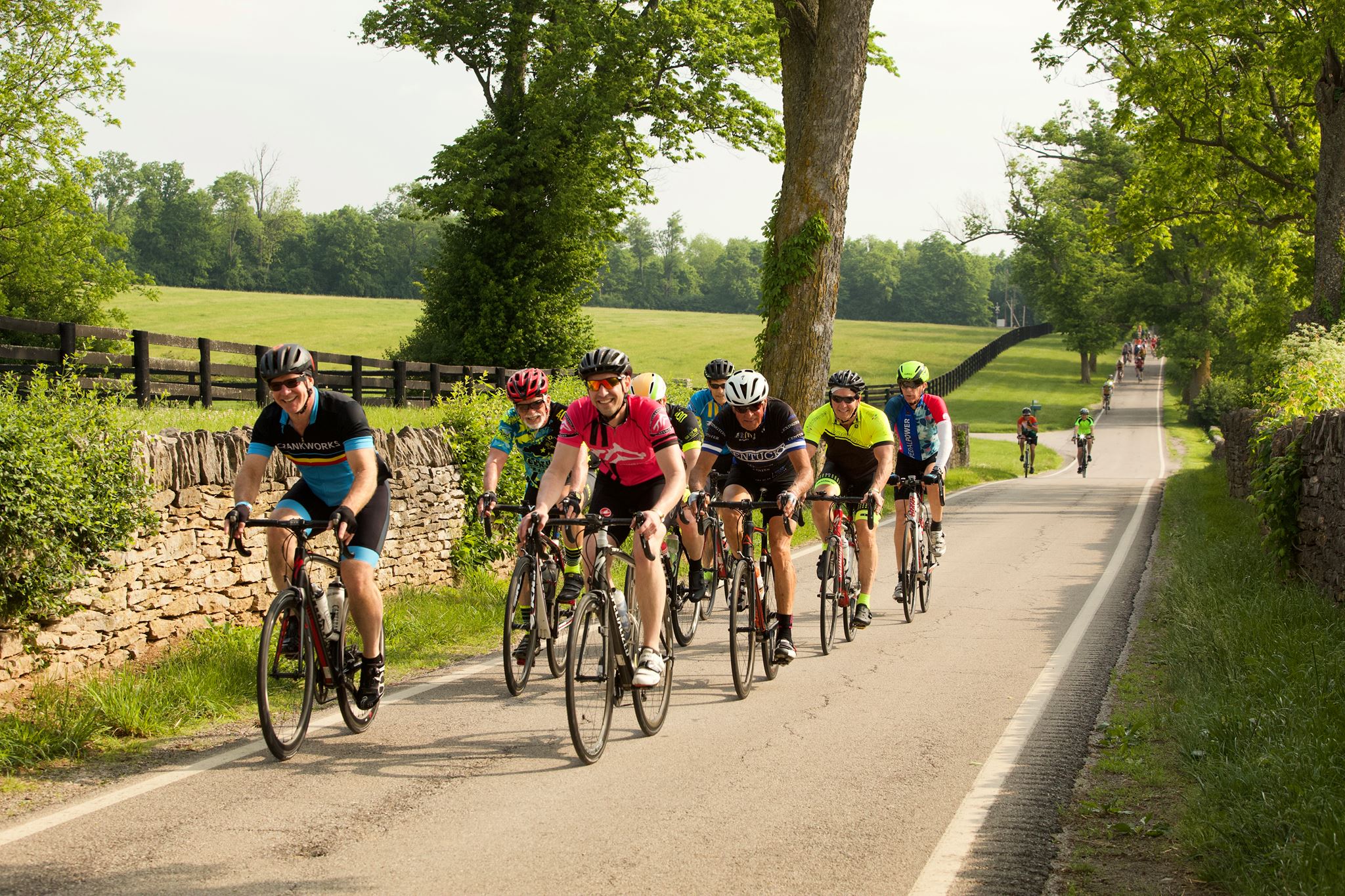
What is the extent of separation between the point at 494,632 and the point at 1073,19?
85.7ft

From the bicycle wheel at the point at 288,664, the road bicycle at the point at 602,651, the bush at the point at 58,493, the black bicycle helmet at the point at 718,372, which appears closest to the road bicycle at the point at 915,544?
the black bicycle helmet at the point at 718,372

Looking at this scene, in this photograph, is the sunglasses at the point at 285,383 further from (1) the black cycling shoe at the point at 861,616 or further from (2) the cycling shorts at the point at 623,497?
(1) the black cycling shoe at the point at 861,616

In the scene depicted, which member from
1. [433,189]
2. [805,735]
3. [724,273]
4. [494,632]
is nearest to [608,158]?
[433,189]

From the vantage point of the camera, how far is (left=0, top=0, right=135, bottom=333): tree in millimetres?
36281

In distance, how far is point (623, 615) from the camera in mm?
6410

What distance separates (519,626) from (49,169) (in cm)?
3655

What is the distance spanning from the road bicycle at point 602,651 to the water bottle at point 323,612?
1.31 m

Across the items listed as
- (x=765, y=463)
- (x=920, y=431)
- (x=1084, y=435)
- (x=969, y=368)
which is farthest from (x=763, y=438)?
(x=969, y=368)

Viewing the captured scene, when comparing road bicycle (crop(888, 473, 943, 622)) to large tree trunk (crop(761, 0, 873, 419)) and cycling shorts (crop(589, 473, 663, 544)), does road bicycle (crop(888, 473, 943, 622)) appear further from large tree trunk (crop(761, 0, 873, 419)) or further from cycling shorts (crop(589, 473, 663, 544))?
large tree trunk (crop(761, 0, 873, 419))

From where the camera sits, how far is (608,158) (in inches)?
1481

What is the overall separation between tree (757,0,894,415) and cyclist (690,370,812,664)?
375 inches

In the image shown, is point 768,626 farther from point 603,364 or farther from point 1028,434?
point 1028,434

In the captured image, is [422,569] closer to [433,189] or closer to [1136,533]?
[1136,533]

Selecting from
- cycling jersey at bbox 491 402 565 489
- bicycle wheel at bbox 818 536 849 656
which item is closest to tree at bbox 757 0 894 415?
bicycle wheel at bbox 818 536 849 656
